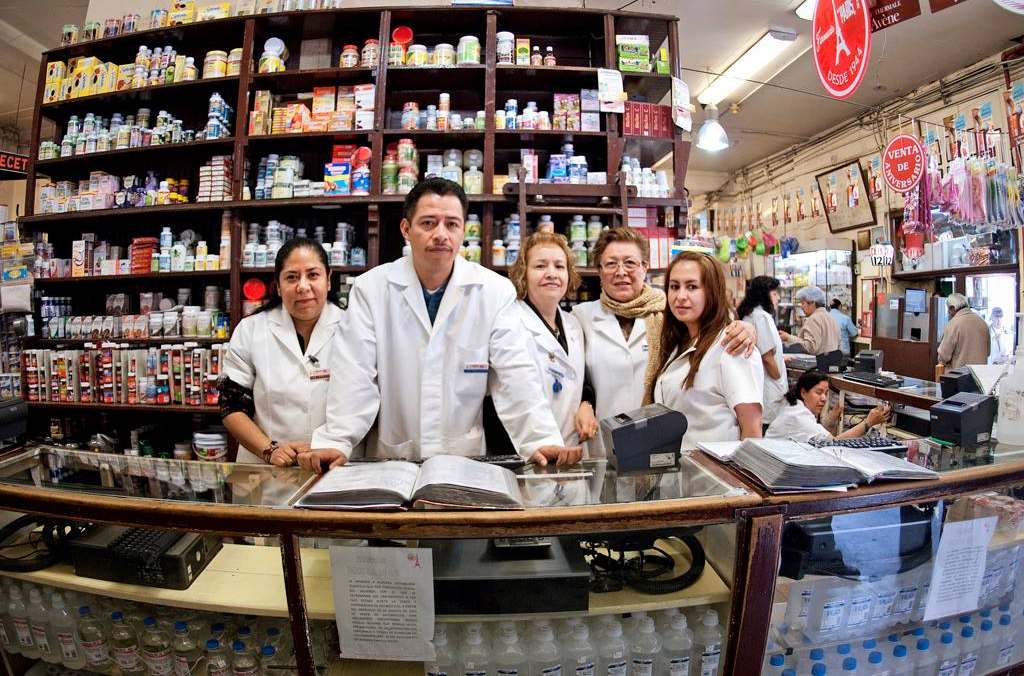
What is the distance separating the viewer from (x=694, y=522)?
1010 millimetres

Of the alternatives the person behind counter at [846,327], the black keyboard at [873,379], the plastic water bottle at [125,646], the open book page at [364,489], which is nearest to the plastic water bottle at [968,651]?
the open book page at [364,489]

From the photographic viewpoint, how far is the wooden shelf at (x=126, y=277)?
12.1 feet

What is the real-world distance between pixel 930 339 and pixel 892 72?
338 centimetres

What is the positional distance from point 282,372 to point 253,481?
1012 mm

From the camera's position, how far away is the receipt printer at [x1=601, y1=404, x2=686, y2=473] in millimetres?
1234

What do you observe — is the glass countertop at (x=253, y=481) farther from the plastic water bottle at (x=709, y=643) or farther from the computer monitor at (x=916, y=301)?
the computer monitor at (x=916, y=301)

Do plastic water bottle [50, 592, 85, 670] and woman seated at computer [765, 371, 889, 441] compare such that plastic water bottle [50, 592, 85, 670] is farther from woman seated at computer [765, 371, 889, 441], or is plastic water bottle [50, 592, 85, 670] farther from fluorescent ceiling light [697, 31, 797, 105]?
fluorescent ceiling light [697, 31, 797, 105]

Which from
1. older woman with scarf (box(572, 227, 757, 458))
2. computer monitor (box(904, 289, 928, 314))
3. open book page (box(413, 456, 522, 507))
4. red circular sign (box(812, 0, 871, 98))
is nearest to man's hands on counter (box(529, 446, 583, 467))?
open book page (box(413, 456, 522, 507))

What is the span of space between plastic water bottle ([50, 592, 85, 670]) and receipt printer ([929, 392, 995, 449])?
2.41 m

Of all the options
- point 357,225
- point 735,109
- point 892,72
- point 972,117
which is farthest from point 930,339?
point 357,225

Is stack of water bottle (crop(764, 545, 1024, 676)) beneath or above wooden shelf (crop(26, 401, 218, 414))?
beneath

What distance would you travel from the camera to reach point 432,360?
1.85 m

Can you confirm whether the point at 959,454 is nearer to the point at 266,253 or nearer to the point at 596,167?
the point at 596,167

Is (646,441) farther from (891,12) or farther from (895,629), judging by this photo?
(891,12)
